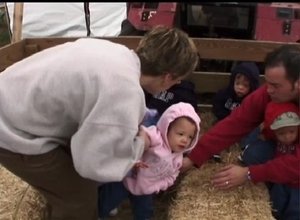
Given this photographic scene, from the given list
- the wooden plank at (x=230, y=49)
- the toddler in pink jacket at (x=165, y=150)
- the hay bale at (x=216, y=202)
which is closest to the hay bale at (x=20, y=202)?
the toddler in pink jacket at (x=165, y=150)

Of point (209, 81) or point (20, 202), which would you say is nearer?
point (20, 202)

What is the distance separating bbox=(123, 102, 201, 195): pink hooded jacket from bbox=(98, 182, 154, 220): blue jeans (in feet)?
0.26

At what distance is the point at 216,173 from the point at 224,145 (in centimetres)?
20

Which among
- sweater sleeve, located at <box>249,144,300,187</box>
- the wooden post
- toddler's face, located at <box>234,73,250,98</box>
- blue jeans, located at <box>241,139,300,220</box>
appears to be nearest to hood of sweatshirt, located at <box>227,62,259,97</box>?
toddler's face, located at <box>234,73,250,98</box>

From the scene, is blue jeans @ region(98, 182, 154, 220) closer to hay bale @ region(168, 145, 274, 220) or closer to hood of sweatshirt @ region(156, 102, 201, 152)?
hay bale @ region(168, 145, 274, 220)

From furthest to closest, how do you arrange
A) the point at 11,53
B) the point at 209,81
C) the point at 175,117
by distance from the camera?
the point at 209,81 → the point at 11,53 → the point at 175,117

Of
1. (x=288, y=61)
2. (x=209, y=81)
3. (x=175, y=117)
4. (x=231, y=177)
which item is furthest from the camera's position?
(x=209, y=81)

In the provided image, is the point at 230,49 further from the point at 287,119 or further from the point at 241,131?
the point at 287,119

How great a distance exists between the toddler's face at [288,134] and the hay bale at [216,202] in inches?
11.6

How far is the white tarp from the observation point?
4797mm

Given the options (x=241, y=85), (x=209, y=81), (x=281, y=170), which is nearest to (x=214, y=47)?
(x=209, y=81)

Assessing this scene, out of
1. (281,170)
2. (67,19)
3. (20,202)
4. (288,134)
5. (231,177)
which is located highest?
(288,134)

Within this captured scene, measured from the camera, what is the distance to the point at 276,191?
7.25 feet

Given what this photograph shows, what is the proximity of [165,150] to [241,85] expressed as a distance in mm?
1004
